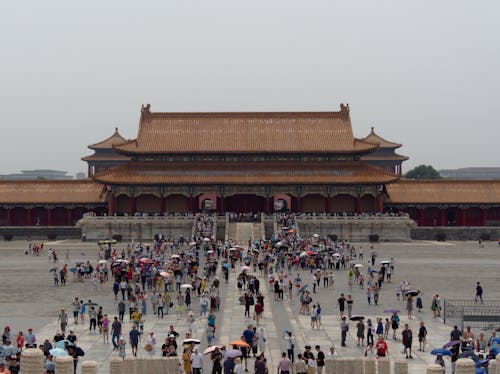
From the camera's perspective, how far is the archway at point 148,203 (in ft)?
266

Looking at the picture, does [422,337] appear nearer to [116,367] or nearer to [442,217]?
[116,367]

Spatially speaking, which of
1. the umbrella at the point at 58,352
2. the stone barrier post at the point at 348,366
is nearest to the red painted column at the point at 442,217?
the stone barrier post at the point at 348,366

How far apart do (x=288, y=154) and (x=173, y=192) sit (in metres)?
14.1

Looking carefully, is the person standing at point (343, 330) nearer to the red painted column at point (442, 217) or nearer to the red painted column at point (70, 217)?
the red painted column at point (442, 217)

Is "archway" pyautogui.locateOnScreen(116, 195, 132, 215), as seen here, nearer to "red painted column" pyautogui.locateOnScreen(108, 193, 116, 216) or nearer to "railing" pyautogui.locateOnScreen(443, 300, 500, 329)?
"red painted column" pyautogui.locateOnScreen(108, 193, 116, 216)

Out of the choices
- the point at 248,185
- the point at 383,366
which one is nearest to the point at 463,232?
the point at 248,185

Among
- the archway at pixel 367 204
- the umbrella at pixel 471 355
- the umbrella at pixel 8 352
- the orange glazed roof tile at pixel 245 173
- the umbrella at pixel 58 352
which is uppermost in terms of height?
the orange glazed roof tile at pixel 245 173

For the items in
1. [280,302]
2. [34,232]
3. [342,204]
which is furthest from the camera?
[342,204]

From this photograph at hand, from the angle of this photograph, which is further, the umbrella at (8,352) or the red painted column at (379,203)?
the red painted column at (379,203)

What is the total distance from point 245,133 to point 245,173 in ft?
24.4

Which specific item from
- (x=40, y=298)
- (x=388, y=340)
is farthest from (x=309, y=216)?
(x=388, y=340)

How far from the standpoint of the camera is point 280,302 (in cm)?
3809

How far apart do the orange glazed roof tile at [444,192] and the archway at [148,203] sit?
27279 millimetres

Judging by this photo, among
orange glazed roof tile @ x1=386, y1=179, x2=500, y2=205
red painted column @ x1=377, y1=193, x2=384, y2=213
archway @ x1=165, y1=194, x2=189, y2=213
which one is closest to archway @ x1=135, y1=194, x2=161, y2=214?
archway @ x1=165, y1=194, x2=189, y2=213
